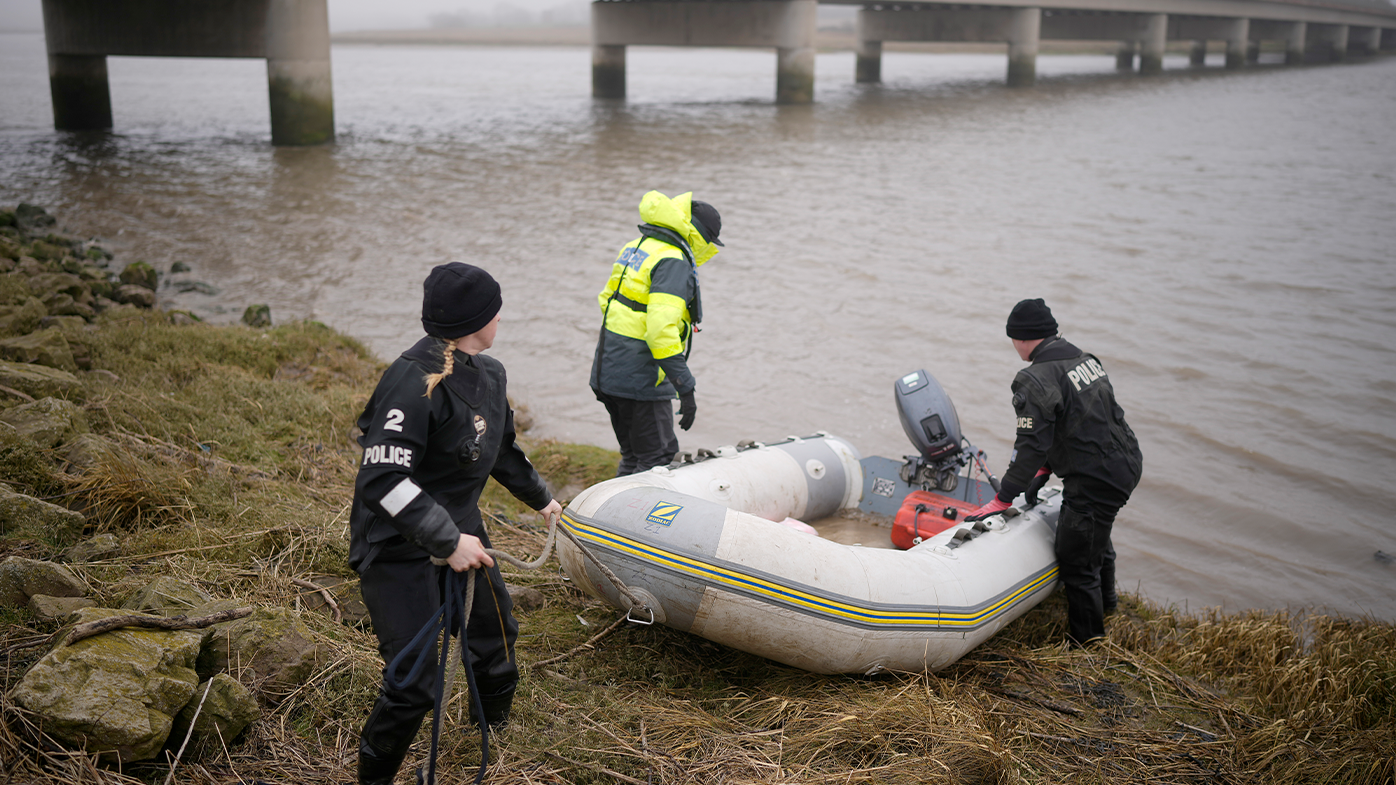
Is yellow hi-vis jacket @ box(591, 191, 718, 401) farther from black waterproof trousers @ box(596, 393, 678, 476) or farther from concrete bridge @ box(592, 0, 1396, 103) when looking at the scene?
concrete bridge @ box(592, 0, 1396, 103)

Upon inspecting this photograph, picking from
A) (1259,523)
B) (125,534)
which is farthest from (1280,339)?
(125,534)

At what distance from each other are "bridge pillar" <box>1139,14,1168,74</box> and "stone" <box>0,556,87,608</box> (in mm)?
46866

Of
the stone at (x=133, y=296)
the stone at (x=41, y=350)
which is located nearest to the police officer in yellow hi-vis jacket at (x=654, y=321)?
the stone at (x=41, y=350)

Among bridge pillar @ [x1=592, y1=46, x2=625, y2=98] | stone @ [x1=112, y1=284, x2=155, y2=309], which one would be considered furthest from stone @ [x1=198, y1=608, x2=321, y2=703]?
bridge pillar @ [x1=592, y1=46, x2=625, y2=98]

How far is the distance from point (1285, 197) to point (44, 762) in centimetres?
1854

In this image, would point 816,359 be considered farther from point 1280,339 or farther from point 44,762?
point 44,762

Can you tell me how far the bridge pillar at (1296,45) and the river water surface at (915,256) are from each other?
23212 millimetres

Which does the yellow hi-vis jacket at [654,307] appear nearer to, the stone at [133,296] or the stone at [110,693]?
the stone at [110,693]

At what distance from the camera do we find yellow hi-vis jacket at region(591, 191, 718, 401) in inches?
177

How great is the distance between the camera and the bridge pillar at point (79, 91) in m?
23.4

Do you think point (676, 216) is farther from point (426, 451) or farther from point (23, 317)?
point (23, 317)

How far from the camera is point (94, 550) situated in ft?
11.9

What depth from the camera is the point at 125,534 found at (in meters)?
3.90

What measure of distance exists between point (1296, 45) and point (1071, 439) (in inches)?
2132
